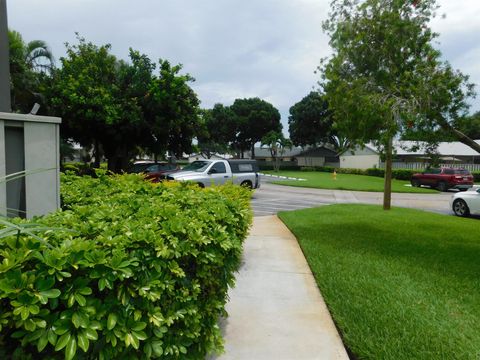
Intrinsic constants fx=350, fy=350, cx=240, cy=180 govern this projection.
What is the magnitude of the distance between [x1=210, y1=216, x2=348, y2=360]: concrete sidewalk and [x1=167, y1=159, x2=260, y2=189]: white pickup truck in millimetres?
9475

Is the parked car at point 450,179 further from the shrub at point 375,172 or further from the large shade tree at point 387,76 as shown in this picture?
the large shade tree at point 387,76

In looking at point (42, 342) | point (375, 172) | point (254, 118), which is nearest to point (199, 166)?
point (42, 342)

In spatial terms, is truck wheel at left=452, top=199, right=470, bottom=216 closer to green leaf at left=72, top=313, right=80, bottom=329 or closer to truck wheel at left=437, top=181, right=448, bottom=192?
truck wheel at left=437, top=181, right=448, bottom=192

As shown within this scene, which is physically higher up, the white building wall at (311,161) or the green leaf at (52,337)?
the white building wall at (311,161)

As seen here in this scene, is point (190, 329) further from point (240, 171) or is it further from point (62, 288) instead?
point (240, 171)

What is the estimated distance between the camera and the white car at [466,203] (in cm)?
1316

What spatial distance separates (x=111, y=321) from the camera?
68.6 inches

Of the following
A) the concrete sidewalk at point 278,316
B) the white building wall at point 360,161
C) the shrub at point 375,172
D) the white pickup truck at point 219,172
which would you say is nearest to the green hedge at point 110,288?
the concrete sidewalk at point 278,316

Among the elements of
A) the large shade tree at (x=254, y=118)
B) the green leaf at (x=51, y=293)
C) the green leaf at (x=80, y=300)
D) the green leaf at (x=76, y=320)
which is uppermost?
the large shade tree at (x=254, y=118)

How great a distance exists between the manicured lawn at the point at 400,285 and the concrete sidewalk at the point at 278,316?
0.65 feet

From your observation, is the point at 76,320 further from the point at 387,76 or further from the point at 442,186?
the point at 442,186

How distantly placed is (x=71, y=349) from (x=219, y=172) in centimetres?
1498

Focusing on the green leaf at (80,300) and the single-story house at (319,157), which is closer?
the green leaf at (80,300)

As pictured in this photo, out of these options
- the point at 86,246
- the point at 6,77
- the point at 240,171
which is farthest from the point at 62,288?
the point at 240,171
